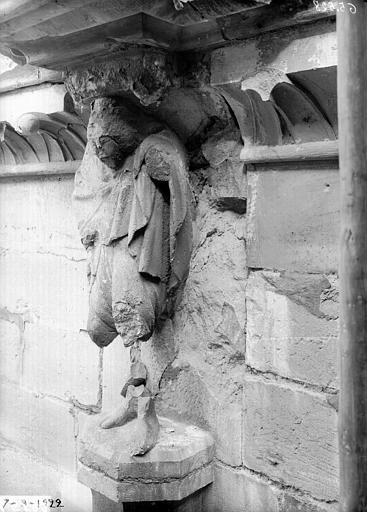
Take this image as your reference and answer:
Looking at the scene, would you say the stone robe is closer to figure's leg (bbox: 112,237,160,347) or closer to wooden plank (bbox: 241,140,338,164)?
figure's leg (bbox: 112,237,160,347)

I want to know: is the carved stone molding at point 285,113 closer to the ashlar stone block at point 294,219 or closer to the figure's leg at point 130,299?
the ashlar stone block at point 294,219

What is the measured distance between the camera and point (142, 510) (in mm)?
1918

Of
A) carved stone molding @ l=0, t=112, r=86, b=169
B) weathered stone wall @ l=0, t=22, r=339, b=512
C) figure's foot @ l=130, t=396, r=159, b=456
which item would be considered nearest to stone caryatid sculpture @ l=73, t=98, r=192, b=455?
figure's foot @ l=130, t=396, r=159, b=456

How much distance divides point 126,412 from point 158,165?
0.76 m

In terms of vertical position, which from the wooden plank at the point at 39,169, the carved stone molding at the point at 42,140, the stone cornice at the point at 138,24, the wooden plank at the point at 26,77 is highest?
the wooden plank at the point at 26,77

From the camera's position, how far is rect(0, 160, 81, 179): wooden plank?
2.39m

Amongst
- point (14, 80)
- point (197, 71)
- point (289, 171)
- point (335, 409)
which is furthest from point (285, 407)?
point (14, 80)

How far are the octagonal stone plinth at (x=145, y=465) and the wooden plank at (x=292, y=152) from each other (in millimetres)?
867

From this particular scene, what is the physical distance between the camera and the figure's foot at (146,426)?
1.83 metres

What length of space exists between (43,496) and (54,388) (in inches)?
17.1

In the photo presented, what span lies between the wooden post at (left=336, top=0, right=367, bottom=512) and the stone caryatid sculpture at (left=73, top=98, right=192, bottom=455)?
72cm

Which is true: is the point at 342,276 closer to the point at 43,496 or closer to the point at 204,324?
the point at 204,324

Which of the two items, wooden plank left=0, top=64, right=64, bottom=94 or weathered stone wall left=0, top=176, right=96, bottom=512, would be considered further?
weathered stone wall left=0, top=176, right=96, bottom=512

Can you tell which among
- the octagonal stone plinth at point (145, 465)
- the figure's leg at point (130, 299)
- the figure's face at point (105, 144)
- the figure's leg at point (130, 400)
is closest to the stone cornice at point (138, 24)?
the figure's face at point (105, 144)
